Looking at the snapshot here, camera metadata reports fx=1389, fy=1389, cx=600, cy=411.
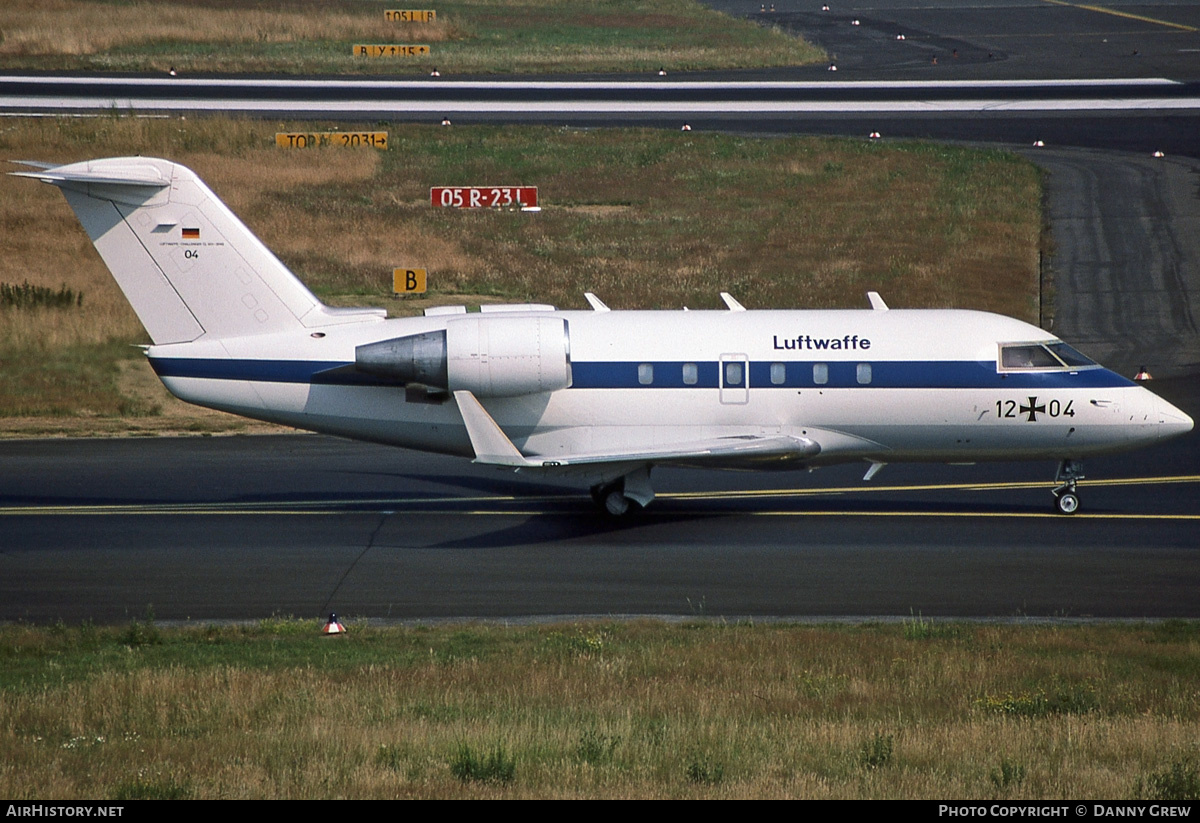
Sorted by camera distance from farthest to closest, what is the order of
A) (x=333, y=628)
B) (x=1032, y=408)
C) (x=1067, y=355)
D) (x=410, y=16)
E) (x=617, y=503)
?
(x=410, y=16), (x=617, y=503), (x=1067, y=355), (x=1032, y=408), (x=333, y=628)

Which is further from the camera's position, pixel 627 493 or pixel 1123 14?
pixel 1123 14

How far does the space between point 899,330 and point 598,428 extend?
17.4ft

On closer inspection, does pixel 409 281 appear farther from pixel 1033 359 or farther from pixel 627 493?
pixel 1033 359

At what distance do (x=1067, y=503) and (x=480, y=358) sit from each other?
10.3 meters

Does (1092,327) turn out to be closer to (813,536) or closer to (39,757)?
(813,536)

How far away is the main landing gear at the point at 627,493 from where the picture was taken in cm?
2347

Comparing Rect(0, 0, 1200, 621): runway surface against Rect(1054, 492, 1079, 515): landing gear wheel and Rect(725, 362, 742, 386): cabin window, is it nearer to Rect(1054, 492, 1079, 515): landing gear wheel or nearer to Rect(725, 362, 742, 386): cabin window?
Rect(1054, 492, 1079, 515): landing gear wheel

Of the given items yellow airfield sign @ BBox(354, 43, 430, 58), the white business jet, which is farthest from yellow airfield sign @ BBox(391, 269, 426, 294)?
yellow airfield sign @ BBox(354, 43, 430, 58)

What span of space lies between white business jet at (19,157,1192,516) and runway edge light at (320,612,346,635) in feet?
19.2

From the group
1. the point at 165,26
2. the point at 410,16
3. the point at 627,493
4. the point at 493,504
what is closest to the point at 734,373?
the point at 627,493

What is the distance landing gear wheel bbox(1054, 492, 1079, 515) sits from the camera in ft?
77.6

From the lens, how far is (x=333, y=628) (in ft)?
56.9

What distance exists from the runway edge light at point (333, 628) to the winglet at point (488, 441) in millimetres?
4594

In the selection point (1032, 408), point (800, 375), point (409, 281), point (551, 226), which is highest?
point (551, 226)
